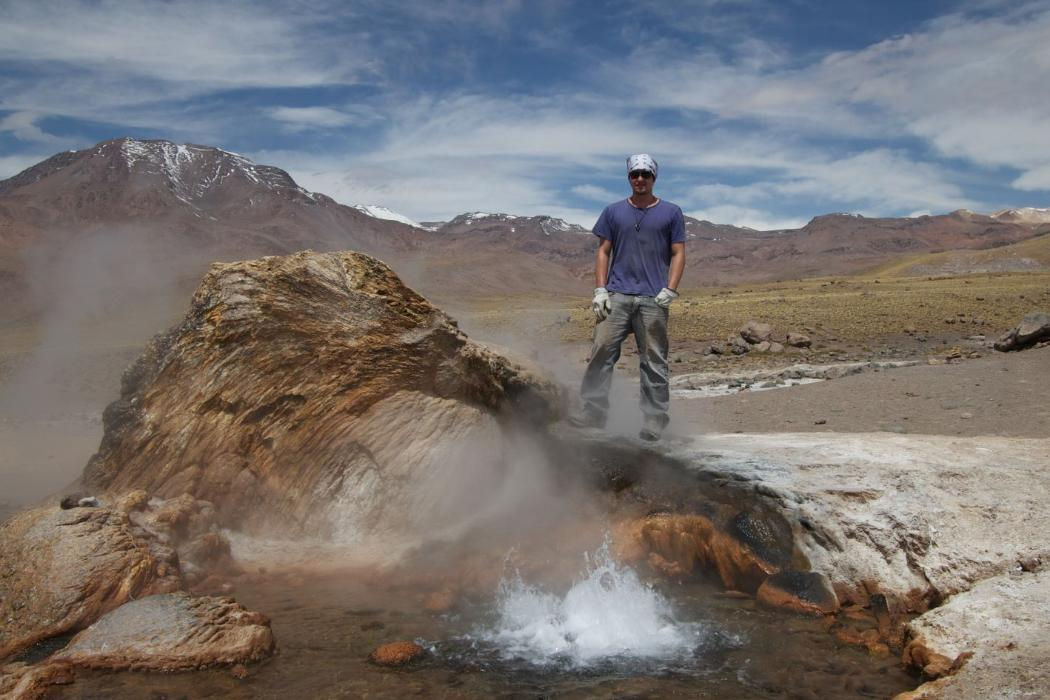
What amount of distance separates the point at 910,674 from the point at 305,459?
4.50m

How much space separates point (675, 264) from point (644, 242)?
317mm

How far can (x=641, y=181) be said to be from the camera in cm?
627

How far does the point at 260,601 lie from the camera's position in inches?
195

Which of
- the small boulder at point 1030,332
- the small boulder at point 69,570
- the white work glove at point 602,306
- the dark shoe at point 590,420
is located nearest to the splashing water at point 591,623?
the dark shoe at point 590,420

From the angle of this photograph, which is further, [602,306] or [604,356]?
[604,356]

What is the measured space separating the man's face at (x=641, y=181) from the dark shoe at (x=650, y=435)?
78.1 inches

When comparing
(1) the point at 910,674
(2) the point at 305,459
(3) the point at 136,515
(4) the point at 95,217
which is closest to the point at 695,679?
(1) the point at 910,674

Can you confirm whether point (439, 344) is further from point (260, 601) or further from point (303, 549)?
point (260, 601)

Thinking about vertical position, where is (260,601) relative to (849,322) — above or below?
below

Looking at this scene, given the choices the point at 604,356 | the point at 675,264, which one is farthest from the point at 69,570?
the point at 675,264

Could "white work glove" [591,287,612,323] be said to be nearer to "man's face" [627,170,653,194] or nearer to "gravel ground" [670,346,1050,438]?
"man's face" [627,170,653,194]

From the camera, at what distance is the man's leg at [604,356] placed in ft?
21.1

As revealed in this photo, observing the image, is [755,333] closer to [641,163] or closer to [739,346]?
[739,346]

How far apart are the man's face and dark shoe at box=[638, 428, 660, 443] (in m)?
1.98
